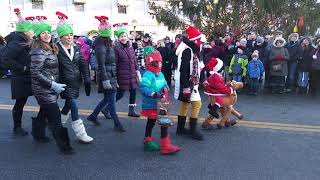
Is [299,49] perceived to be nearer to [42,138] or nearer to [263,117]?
[263,117]

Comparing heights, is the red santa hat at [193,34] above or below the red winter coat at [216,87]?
above

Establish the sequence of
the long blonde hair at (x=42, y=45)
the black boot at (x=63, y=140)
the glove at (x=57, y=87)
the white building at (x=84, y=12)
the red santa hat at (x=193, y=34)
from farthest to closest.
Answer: the white building at (x=84, y=12) → the red santa hat at (x=193, y=34) → the black boot at (x=63, y=140) → the long blonde hair at (x=42, y=45) → the glove at (x=57, y=87)

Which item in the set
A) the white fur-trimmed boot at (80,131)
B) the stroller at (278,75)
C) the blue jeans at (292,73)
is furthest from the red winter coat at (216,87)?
the blue jeans at (292,73)

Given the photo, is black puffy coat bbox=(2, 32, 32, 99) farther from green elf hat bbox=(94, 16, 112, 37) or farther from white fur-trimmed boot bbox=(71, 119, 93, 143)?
green elf hat bbox=(94, 16, 112, 37)

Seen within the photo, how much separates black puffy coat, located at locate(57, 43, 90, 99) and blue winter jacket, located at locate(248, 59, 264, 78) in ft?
20.9

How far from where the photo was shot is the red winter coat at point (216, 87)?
269 inches

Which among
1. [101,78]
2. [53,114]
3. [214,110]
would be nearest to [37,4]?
[101,78]

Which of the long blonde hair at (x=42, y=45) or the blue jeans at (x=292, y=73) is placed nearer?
the long blonde hair at (x=42, y=45)

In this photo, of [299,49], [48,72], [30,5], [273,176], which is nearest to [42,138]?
[48,72]

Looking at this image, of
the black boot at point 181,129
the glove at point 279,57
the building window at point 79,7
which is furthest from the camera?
the building window at point 79,7

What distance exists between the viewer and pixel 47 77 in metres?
5.26

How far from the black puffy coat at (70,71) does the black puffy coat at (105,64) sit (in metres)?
0.64

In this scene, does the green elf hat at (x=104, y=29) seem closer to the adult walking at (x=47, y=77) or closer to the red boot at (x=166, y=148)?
the adult walking at (x=47, y=77)

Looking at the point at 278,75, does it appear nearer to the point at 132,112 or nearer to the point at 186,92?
the point at 132,112
